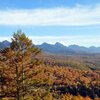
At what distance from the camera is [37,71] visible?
1245 inches

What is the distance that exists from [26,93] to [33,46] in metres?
4.63

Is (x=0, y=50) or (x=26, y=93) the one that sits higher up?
(x=0, y=50)

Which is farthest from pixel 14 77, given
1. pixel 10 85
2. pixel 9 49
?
pixel 9 49

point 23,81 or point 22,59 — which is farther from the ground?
point 22,59

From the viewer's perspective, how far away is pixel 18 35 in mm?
30969

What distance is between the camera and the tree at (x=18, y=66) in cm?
3091

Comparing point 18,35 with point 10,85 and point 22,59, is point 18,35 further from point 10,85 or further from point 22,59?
point 10,85

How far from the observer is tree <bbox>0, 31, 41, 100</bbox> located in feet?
101

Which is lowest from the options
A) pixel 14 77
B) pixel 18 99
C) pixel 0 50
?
pixel 18 99

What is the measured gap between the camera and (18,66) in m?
31.2

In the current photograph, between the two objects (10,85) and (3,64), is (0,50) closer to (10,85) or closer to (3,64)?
(3,64)

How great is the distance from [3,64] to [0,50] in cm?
141

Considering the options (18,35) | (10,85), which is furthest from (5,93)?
(18,35)

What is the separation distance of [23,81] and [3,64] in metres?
2.52
